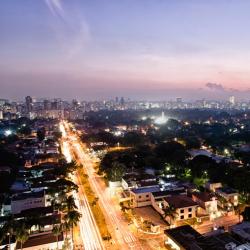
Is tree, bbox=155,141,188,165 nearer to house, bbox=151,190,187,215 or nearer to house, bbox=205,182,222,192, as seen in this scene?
house, bbox=205,182,222,192

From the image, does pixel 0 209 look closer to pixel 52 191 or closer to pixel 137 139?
pixel 52 191

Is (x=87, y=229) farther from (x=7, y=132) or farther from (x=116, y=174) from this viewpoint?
(x=7, y=132)

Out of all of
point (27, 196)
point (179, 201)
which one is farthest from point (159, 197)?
point (27, 196)

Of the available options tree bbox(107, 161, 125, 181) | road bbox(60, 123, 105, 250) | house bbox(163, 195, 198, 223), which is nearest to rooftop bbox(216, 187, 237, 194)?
house bbox(163, 195, 198, 223)

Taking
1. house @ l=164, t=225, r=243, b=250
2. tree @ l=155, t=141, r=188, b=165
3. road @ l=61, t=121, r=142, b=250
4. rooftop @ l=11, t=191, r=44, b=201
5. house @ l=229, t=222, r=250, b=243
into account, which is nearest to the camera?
house @ l=164, t=225, r=243, b=250

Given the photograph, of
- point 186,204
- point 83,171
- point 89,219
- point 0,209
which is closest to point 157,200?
point 186,204
